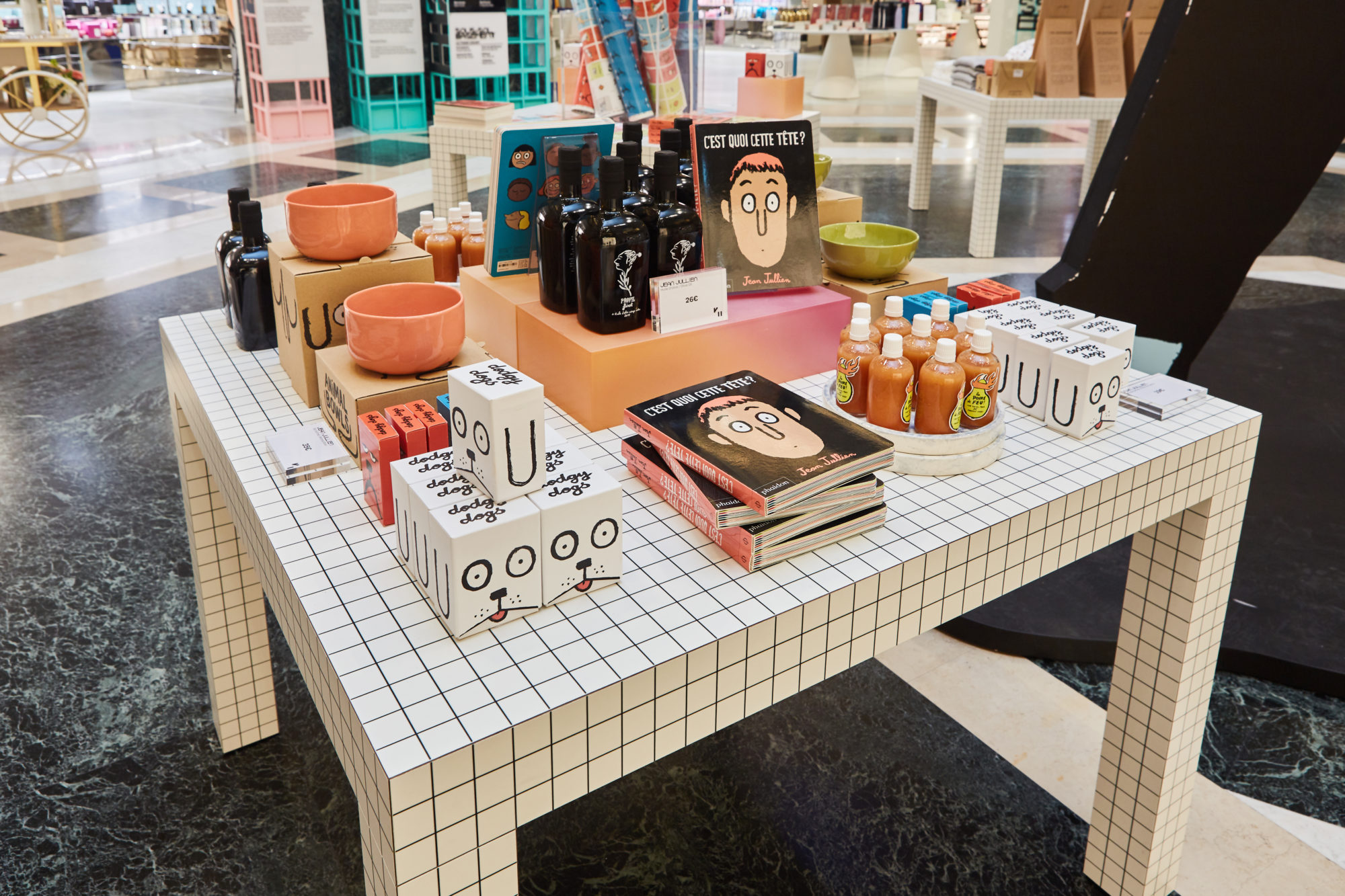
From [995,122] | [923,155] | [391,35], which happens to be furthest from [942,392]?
[391,35]

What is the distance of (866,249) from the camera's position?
67.4 inches

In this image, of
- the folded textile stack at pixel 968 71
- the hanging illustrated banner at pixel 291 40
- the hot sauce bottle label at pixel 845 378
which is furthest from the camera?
the hanging illustrated banner at pixel 291 40

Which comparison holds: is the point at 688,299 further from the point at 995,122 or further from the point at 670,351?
the point at 995,122

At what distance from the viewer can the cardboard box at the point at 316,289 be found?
4.75 ft

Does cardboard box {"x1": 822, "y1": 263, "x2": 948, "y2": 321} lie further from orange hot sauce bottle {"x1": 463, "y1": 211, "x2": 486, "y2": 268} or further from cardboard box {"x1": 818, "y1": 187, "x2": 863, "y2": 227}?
orange hot sauce bottle {"x1": 463, "y1": 211, "x2": 486, "y2": 268}

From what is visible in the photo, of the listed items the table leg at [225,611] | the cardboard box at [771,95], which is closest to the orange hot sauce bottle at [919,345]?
the table leg at [225,611]

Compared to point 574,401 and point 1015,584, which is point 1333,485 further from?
point 574,401


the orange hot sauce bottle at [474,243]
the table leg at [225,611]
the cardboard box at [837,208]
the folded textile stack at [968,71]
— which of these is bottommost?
the table leg at [225,611]

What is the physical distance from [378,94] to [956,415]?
9.95m

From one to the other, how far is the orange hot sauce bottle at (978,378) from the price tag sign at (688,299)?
0.38m

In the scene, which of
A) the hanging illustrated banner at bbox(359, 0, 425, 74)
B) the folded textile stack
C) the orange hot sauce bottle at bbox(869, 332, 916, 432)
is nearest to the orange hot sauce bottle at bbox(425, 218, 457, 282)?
the orange hot sauce bottle at bbox(869, 332, 916, 432)

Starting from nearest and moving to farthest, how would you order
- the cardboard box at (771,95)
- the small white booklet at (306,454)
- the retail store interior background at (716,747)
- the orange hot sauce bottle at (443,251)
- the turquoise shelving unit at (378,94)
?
the small white booklet at (306,454) → the retail store interior background at (716,747) → the orange hot sauce bottle at (443,251) → the cardboard box at (771,95) → the turquoise shelving unit at (378,94)

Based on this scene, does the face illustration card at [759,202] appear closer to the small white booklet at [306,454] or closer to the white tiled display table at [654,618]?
the white tiled display table at [654,618]

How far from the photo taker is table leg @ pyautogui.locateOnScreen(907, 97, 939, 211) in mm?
6676
